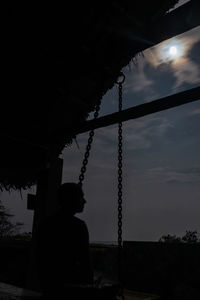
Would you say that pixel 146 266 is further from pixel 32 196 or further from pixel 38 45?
pixel 38 45

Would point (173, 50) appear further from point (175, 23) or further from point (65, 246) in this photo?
point (65, 246)

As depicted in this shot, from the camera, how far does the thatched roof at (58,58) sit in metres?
2.63

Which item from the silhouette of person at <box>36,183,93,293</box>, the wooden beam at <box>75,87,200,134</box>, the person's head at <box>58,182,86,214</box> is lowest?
the silhouette of person at <box>36,183,93,293</box>

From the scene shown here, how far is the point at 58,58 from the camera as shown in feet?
10.3

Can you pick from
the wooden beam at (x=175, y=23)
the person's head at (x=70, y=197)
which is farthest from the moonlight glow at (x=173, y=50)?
the person's head at (x=70, y=197)

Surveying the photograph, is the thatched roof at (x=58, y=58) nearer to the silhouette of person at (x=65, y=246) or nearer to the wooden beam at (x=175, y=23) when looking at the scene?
the wooden beam at (x=175, y=23)

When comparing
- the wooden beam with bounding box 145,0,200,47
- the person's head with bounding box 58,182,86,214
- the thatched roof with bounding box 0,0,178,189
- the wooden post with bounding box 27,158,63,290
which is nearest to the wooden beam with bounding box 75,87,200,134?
the thatched roof with bounding box 0,0,178,189

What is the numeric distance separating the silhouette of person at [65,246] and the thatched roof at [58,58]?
1.41m

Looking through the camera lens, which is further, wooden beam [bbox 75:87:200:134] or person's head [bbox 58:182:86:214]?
wooden beam [bbox 75:87:200:134]

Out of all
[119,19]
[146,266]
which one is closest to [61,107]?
[119,19]

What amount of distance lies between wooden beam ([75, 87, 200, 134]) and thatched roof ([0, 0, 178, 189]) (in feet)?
0.84

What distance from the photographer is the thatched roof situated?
8.62 feet

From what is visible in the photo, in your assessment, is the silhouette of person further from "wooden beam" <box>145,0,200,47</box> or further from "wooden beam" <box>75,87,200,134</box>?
"wooden beam" <box>145,0,200,47</box>

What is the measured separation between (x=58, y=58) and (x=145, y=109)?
1.13 meters
